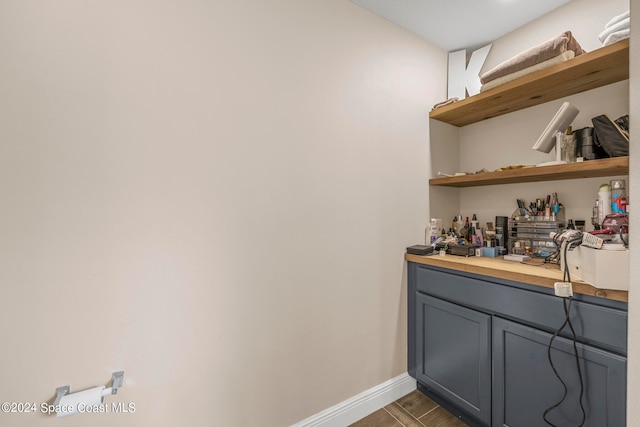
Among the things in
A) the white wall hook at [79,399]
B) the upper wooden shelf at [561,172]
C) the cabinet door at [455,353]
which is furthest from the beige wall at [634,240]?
the white wall hook at [79,399]

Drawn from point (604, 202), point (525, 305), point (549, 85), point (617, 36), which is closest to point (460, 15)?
point (549, 85)

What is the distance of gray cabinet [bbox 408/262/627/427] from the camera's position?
3.27 ft

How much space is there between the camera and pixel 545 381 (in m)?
1.16

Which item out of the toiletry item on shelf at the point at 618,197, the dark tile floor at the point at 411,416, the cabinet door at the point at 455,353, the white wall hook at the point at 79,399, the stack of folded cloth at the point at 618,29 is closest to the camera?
the white wall hook at the point at 79,399

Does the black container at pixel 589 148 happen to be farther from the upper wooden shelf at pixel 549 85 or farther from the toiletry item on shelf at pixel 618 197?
the upper wooden shelf at pixel 549 85

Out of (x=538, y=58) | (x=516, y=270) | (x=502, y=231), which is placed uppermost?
(x=538, y=58)

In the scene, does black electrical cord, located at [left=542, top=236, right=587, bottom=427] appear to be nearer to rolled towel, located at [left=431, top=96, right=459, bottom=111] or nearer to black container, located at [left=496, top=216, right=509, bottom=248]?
black container, located at [left=496, top=216, right=509, bottom=248]

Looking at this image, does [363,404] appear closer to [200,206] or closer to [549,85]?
[200,206]

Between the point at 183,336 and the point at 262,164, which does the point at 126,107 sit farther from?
the point at 183,336

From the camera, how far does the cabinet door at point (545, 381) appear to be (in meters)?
0.98

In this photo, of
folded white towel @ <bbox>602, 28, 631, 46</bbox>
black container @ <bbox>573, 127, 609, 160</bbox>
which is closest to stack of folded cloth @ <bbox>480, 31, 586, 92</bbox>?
folded white towel @ <bbox>602, 28, 631, 46</bbox>

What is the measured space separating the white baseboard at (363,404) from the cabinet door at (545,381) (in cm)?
53

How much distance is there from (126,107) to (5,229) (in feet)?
1.81

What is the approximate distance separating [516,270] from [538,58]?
42.9 inches
